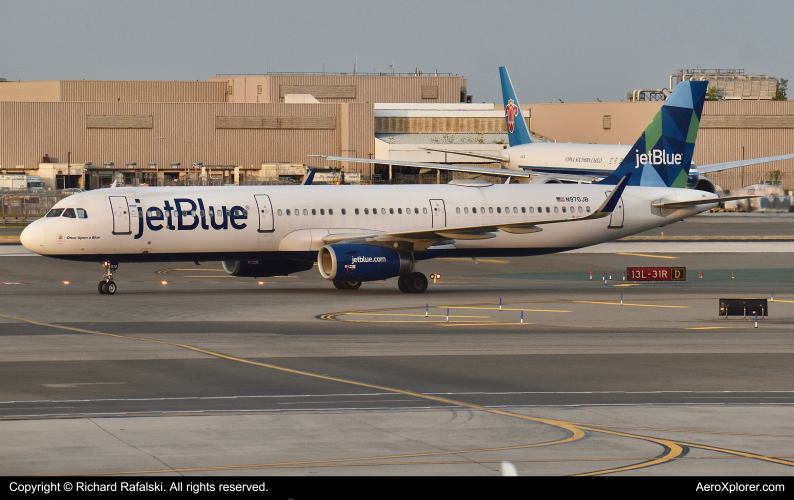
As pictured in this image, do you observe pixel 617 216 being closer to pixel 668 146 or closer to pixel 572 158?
pixel 668 146

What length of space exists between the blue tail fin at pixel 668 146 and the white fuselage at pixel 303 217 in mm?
1256

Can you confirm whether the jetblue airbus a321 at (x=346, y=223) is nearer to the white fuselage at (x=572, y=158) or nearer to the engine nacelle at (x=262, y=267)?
the engine nacelle at (x=262, y=267)

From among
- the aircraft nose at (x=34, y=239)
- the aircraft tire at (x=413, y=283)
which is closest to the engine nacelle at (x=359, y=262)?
the aircraft tire at (x=413, y=283)

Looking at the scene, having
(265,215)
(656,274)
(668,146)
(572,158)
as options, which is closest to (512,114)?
(572,158)

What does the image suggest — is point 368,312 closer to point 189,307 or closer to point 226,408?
point 189,307

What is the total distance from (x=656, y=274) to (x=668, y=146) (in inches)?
264

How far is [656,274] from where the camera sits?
49.8 m

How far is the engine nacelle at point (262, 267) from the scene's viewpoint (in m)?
45.3

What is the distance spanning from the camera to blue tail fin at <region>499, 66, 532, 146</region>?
11688 centimetres

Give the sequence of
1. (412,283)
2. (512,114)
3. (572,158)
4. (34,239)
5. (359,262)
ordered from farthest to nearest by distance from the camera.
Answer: (512,114)
(572,158)
(412,283)
(359,262)
(34,239)

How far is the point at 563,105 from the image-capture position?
174625 mm

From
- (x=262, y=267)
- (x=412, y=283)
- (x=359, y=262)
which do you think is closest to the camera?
(x=359, y=262)

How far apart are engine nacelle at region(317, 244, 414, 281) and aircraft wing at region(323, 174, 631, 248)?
27.8 inches
